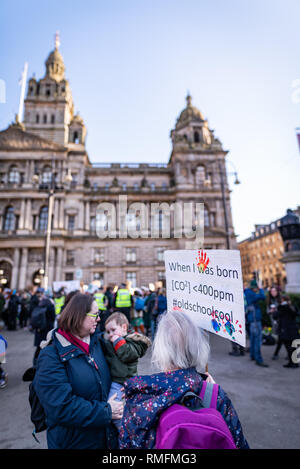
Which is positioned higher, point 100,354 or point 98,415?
point 100,354

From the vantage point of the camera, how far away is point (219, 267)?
103 inches

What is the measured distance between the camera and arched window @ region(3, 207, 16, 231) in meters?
28.6

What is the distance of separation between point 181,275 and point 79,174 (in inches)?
1198

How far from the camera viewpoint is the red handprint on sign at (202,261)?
281 centimetres

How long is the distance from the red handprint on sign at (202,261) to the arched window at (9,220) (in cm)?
3047

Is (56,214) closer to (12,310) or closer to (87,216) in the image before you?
(87,216)

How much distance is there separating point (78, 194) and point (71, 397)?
30.1m

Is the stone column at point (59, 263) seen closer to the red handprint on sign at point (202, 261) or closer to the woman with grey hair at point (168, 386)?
the red handprint on sign at point (202, 261)

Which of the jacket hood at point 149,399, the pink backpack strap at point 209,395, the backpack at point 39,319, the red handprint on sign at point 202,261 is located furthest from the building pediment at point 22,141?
the pink backpack strap at point 209,395

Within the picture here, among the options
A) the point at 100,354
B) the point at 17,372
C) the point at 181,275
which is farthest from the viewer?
the point at 17,372

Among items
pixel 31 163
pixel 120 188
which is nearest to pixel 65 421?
pixel 120 188

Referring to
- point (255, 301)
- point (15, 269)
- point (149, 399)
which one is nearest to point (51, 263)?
point (15, 269)

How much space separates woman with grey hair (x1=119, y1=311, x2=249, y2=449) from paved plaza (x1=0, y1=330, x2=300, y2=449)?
112 cm

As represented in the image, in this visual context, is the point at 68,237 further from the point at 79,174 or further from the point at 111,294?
the point at 111,294
